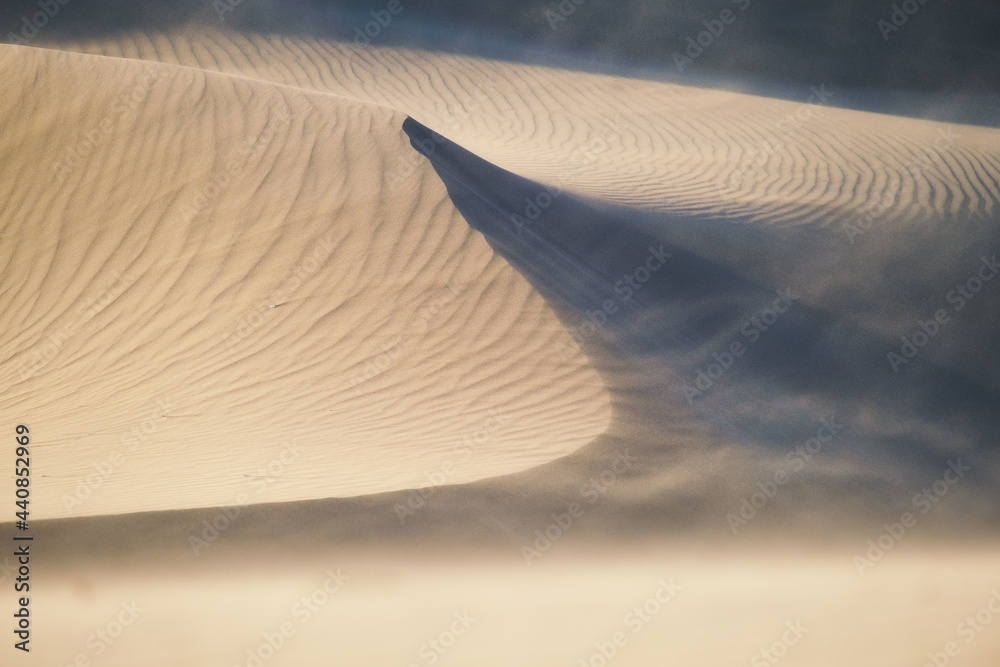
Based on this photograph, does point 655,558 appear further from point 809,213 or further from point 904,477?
point 809,213

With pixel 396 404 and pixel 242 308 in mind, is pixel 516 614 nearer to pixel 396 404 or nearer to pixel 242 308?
pixel 396 404

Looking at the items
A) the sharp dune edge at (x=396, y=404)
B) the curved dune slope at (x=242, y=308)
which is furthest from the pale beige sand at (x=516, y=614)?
the curved dune slope at (x=242, y=308)

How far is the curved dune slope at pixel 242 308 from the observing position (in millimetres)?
4727

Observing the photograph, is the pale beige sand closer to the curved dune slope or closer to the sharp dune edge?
the sharp dune edge

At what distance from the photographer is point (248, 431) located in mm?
4984

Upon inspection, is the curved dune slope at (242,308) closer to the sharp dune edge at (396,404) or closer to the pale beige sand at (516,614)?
the sharp dune edge at (396,404)

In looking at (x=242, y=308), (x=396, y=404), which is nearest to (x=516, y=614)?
(x=396, y=404)

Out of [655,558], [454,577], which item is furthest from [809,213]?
[454,577]

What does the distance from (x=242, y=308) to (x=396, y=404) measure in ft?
5.79

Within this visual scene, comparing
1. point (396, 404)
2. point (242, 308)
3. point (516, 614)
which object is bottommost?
point (516, 614)

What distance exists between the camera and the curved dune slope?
15.5ft

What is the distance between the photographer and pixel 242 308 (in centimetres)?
625

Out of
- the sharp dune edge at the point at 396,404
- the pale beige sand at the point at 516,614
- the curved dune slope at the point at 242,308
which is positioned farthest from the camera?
the curved dune slope at the point at 242,308

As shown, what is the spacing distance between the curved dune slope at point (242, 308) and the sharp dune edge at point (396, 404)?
3cm
